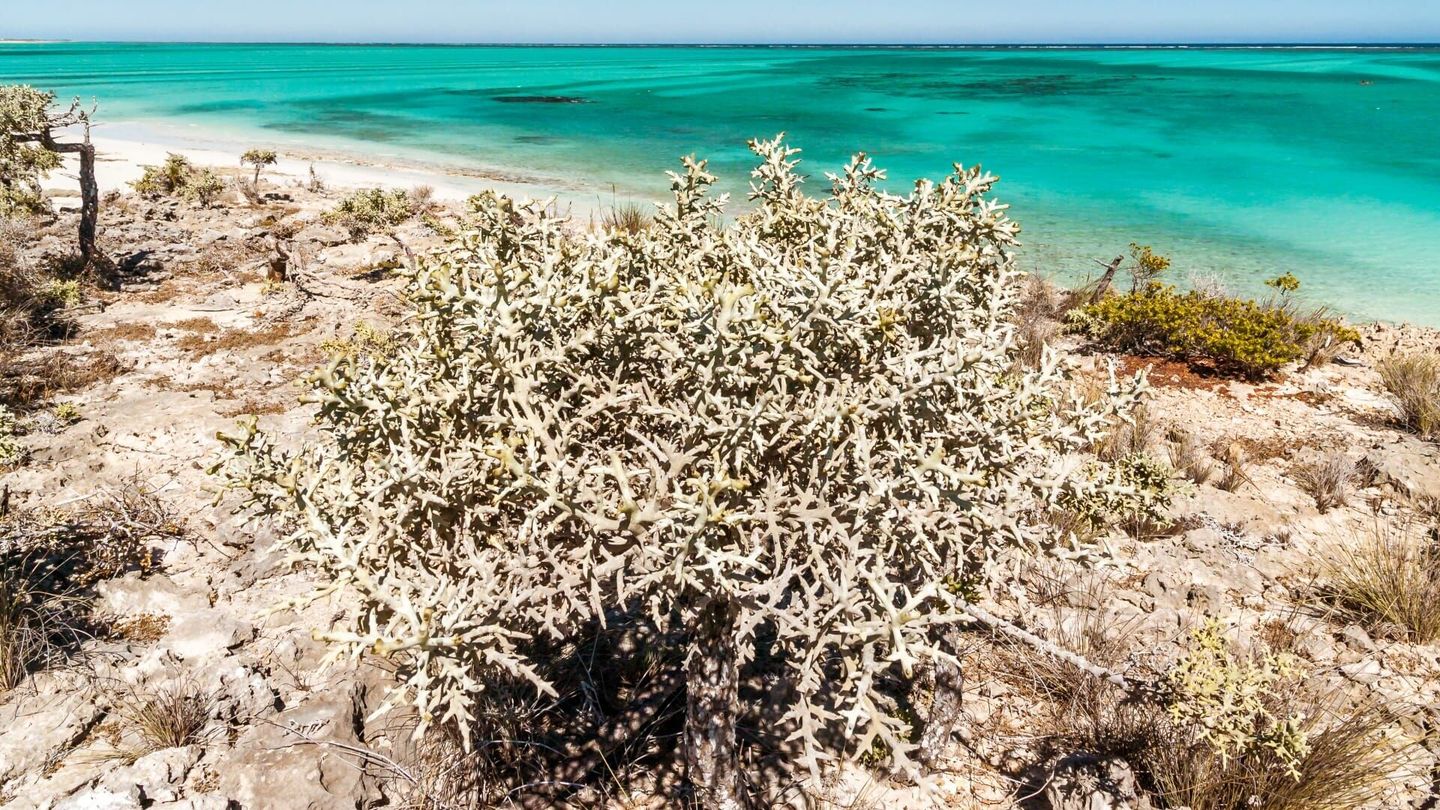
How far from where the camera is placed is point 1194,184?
28.3m

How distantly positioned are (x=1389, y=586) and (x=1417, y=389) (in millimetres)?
4689

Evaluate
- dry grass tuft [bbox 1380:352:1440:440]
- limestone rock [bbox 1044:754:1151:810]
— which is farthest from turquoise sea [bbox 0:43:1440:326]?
limestone rock [bbox 1044:754:1151:810]

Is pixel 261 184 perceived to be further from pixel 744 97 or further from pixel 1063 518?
pixel 744 97

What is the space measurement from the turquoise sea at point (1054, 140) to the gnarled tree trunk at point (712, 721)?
14.5 meters

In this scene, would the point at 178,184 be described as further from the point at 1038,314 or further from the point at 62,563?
the point at 1038,314

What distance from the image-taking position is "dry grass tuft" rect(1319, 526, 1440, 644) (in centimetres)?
541

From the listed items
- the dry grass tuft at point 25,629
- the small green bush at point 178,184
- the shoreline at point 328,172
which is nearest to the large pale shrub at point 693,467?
the dry grass tuft at point 25,629

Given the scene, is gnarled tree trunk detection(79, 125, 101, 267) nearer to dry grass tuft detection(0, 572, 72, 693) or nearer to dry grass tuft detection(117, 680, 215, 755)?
dry grass tuft detection(0, 572, 72, 693)

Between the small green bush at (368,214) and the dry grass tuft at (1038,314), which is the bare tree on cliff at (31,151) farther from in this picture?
the dry grass tuft at (1038,314)

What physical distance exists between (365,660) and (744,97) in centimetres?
7274

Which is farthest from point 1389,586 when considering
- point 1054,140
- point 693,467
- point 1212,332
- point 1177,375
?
point 1054,140

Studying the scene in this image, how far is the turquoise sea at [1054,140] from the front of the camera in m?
20.0

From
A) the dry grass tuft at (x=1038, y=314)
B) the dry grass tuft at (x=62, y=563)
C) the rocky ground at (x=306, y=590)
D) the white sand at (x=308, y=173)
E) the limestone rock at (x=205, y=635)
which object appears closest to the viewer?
the rocky ground at (x=306, y=590)

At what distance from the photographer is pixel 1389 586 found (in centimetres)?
556
